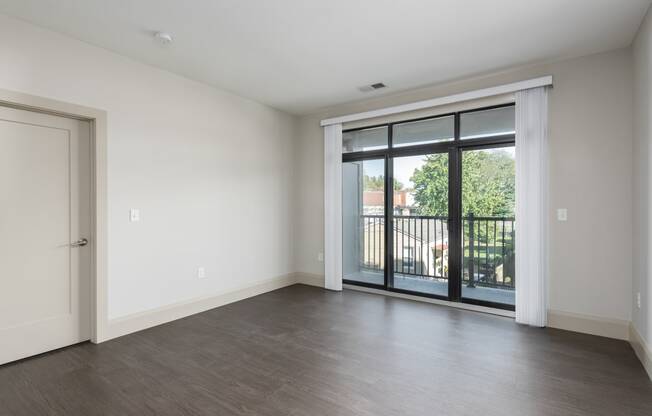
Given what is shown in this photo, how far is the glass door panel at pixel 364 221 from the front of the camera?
198 inches

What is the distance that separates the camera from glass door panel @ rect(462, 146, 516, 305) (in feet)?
13.1

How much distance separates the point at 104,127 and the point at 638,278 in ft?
16.4

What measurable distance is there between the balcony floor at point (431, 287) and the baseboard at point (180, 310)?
1309 mm

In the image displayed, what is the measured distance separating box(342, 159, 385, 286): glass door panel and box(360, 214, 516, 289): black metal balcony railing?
0.01m

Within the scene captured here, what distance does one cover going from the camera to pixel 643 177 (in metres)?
2.78

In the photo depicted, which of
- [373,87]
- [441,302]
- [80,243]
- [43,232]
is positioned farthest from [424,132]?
[43,232]

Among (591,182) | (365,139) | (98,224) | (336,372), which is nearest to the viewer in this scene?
(336,372)

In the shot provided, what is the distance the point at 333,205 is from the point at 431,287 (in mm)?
1799

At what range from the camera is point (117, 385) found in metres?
2.48

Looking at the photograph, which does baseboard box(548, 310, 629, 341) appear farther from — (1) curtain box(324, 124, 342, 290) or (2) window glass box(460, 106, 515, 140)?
(1) curtain box(324, 124, 342, 290)

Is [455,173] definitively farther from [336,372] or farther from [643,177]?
[336,372]

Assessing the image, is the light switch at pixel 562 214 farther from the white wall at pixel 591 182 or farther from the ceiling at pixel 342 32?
the ceiling at pixel 342 32

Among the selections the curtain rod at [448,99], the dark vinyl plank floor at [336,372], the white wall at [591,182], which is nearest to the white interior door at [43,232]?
the dark vinyl plank floor at [336,372]

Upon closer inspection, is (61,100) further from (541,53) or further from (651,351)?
(651,351)
